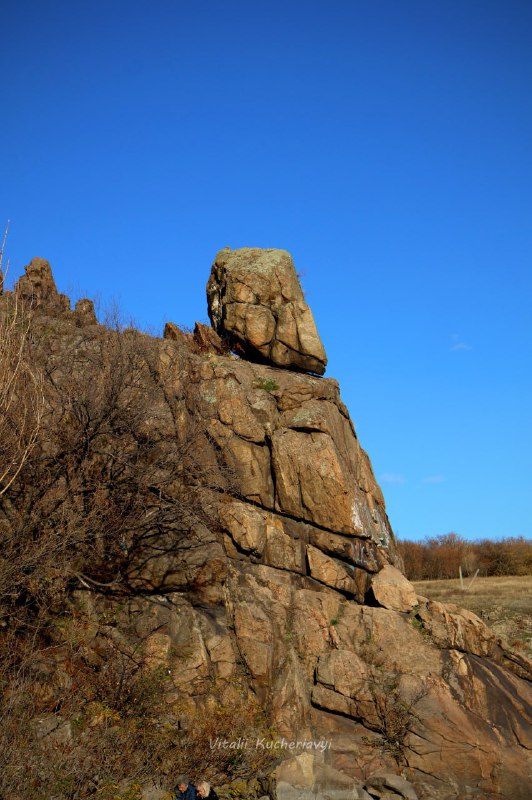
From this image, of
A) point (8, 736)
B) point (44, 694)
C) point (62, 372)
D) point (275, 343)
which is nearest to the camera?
point (8, 736)

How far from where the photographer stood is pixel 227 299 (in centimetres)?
2970

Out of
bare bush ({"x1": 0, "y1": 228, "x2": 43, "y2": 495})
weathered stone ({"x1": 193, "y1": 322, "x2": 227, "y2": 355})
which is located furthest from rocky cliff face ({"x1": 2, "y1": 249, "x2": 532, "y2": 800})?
bare bush ({"x1": 0, "y1": 228, "x2": 43, "y2": 495})

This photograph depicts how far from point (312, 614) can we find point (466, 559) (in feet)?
115

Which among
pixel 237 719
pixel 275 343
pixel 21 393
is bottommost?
pixel 237 719

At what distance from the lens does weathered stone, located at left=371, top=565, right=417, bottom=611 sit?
2375 cm

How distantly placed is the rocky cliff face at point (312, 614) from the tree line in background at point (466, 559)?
27.6 m

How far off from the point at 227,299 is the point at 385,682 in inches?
634

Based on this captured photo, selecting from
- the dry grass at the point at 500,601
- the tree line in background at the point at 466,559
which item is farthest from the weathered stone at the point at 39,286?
the tree line in background at the point at 466,559

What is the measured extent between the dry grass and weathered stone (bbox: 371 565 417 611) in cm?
676

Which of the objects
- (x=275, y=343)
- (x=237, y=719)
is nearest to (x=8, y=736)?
(x=237, y=719)

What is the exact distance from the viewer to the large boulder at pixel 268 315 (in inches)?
1128

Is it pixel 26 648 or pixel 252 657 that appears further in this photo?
pixel 252 657

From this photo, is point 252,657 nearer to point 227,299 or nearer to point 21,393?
point 21,393

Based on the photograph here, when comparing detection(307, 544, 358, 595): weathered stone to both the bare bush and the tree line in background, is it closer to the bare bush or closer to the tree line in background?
the bare bush
